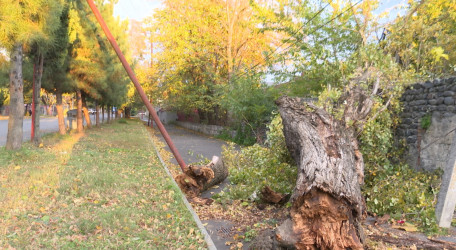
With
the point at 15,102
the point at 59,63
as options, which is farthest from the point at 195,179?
the point at 59,63

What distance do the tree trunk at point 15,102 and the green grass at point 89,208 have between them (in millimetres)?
1170

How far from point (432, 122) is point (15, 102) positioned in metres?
10.4

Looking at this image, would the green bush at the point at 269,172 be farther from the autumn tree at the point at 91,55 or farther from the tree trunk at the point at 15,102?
the autumn tree at the point at 91,55

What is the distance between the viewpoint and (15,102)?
30.7 feet

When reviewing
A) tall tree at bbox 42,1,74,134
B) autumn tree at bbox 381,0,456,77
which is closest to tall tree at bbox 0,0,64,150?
tall tree at bbox 42,1,74,134

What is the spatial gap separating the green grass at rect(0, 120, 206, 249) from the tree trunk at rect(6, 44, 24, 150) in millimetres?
1170

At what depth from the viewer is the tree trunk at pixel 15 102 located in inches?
364

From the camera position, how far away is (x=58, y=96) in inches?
682

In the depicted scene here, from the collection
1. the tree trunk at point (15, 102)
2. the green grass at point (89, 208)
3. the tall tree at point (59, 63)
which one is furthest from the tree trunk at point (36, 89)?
the green grass at point (89, 208)

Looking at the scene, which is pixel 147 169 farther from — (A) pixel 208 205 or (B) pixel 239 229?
(B) pixel 239 229

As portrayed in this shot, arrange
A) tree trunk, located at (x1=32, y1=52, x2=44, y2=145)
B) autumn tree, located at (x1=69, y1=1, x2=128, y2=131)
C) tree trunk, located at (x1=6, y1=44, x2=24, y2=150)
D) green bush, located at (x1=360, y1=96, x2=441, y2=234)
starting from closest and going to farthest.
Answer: green bush, located at (x1=360, y1=96, x2=441, y2=234) < tree trunk, located at (x1=6, y1=44, x2=24, y2=150) < tree trunk, located at (x1=32, y1=52, x2=44, y2=145) < autumn tree, located at (x1=69, y1=1, x2=128, y2=131)

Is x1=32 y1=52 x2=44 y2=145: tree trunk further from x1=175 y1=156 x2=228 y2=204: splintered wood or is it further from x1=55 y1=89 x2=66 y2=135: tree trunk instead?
x1=175 y1=156 x2=228 y2=204: splintered wood

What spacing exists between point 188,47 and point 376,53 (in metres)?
15.8

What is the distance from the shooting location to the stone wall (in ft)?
21.4
